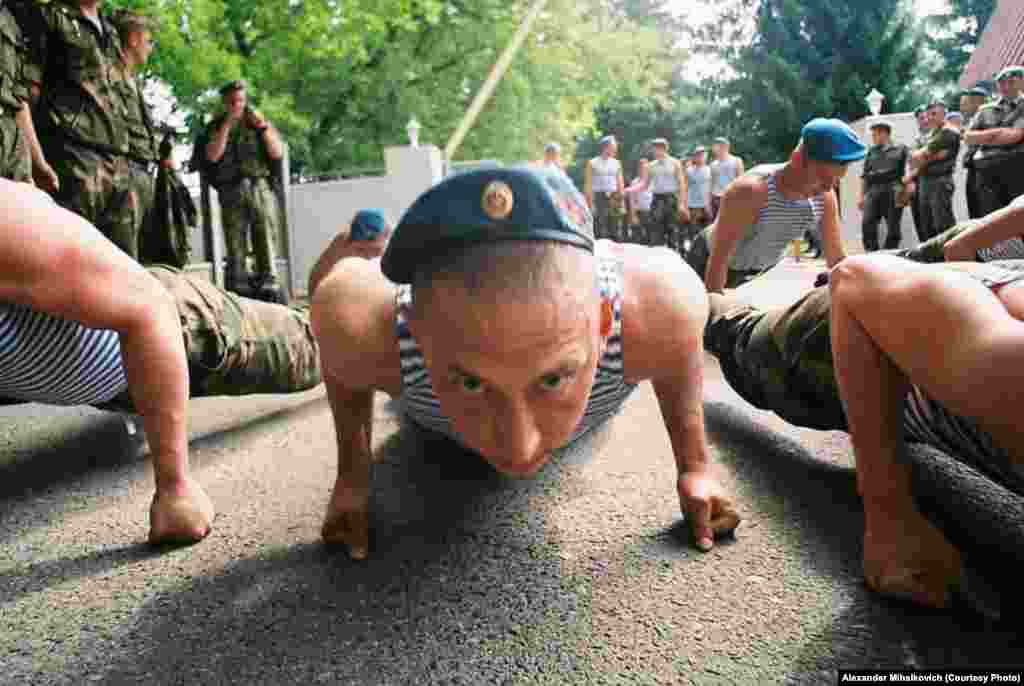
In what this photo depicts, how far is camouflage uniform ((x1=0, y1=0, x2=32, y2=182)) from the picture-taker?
7.61 feet

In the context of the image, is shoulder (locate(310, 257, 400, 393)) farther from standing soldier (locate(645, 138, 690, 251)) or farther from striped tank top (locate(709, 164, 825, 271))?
standing soldier (locate(645, 138, 690, 251))

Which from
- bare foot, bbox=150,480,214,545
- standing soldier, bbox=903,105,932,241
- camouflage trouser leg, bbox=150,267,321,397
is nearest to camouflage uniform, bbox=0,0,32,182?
camouflage trouser leg, bbox=150,267,321,397

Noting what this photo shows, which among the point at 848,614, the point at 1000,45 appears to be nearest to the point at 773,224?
the point at 848,614

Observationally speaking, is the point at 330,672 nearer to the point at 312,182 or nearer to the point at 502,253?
the point at 502,253

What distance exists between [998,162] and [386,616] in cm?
587

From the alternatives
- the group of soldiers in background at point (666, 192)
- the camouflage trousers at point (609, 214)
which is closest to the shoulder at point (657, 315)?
the group of soldiers in background at point (666, 192)

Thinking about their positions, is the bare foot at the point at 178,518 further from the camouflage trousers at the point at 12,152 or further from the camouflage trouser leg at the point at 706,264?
the camouflage trouser leg at the point at 706,264

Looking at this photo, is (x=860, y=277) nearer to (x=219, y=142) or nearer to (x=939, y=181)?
(x=219, y=142)

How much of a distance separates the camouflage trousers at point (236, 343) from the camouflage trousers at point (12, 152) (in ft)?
1.99

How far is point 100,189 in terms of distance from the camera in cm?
308

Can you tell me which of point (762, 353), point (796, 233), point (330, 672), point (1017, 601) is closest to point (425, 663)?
point (330, 672)

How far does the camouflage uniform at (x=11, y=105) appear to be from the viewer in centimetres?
232

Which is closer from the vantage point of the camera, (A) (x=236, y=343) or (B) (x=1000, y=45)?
(A) (x=236, y=343)

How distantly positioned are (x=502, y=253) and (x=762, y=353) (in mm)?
1052
